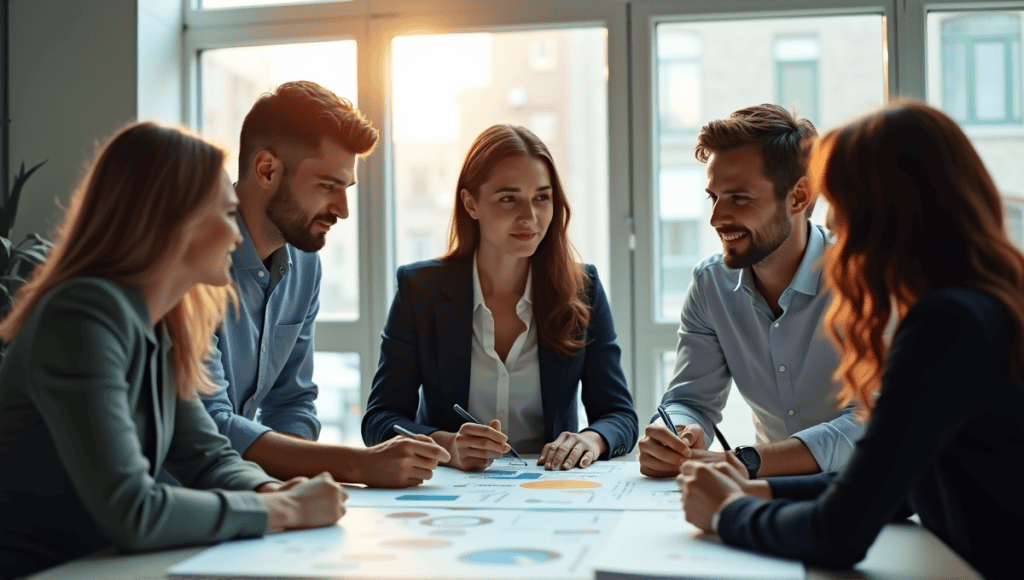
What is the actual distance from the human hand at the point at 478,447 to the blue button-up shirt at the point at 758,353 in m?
0.49

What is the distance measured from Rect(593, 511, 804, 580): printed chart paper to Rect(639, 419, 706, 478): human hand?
41cm

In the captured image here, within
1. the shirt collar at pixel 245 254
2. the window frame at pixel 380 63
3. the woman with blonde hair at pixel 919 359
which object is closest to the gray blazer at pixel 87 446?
the woman with blonde hair at pixel 919 359

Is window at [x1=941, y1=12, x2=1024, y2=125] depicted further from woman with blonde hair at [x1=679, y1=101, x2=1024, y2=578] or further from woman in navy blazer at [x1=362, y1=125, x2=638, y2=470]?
woman with blonde hair at [x1=679, y1=101, x2=1024, y2=578]

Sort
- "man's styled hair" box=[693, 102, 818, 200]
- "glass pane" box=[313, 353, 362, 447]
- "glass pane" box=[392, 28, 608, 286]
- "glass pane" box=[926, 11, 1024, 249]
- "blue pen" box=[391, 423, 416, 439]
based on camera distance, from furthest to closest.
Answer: "glass pane" box=[313, 353, 362, 447] → "glass pane" box=[392, 28, 608, 286] → "glass pane" box=[926, 11, 1024, 249] → "man's styled hair" box=[693, 102, 818, 200] → "blue pen" box=[391, 423, 416, 439]

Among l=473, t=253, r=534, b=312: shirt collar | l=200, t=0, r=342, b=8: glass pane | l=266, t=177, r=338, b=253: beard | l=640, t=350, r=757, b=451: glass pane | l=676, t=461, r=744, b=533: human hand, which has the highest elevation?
l=200, t=0, r=342, b=8: glass pane

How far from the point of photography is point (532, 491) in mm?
1510

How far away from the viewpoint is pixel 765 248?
2082 millimetres

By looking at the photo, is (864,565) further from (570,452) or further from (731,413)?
(731,413)

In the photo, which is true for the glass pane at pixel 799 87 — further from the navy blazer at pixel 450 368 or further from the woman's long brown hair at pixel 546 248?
the navy blazer at pixel 450 368

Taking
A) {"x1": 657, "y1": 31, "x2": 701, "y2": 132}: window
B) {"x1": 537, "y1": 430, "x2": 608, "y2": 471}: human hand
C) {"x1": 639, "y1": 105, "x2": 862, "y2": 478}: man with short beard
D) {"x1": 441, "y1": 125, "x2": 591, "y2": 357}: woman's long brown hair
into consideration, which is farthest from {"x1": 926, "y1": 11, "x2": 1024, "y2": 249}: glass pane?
{"x1": 537, "y1": 430, "x2": 608, "y2": 471}: human hand

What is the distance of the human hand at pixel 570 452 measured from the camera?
1.76 m

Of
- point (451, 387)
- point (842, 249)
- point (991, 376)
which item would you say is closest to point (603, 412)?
point (451, 387)

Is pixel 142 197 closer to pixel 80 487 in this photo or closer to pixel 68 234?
pixel 68 234

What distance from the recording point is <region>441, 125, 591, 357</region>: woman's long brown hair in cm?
218
